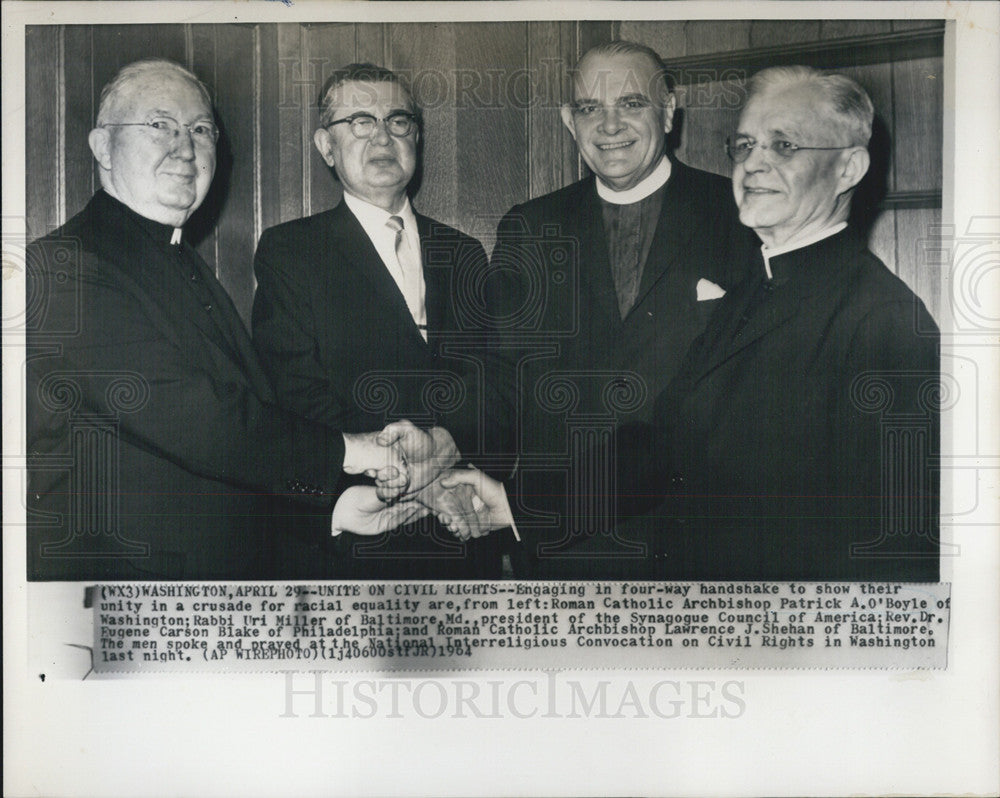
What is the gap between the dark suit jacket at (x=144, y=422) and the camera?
1669 millimetres

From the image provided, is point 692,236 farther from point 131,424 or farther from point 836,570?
point 131,424

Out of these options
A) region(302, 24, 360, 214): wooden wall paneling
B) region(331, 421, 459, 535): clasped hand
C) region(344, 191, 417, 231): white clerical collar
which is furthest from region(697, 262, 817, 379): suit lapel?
region(302, 24, 360, 214): wooden wall paneling

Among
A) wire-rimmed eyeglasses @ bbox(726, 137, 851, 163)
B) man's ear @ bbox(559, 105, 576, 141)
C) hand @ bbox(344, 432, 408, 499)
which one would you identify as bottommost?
hand @ bbox(344, 432, 408, 499)

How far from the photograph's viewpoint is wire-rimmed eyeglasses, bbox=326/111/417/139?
1.67m

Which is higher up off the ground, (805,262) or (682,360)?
(805,262)

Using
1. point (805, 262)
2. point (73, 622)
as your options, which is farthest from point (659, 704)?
point (73, 622)

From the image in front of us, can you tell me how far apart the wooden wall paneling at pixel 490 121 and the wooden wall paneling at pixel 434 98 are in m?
0.02

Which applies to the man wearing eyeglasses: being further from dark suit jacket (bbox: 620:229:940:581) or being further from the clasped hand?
the clasped hand

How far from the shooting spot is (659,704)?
1646 mm

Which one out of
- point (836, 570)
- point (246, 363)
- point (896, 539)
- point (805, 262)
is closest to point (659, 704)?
point (836, 570)

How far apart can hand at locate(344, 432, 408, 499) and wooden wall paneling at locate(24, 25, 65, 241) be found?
2.78 feet

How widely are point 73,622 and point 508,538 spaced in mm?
994

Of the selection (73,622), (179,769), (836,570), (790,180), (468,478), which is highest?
(790,180)

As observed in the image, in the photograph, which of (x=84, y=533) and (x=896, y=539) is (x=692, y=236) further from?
(x=84, y=533)
